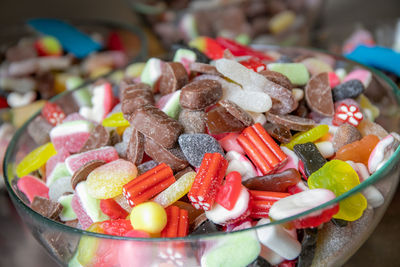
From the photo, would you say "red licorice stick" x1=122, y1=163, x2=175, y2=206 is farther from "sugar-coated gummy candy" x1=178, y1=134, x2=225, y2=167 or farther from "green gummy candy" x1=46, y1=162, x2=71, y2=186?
"green gummy candy" x1=46, y1=162, x2=71, y2=186

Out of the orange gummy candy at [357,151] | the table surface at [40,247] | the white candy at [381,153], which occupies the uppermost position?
the white candy at [381,153]

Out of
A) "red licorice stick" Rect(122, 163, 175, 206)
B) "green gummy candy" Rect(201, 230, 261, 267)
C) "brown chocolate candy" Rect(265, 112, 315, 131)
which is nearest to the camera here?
"green gummy candy" Rect(201, 230, 261, 267)

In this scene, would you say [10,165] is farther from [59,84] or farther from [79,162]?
[59,84]

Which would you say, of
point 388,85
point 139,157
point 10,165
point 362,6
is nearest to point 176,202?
point 139,157

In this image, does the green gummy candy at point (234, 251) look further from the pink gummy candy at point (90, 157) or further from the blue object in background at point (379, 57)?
the blue object in background at point (379, 57)

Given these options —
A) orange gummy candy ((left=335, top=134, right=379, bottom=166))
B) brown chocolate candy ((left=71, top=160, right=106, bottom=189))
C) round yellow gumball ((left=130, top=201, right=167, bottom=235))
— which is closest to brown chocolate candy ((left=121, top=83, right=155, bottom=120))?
brown chocolate candy ((left=71, top=160, right=106, bottom=189))

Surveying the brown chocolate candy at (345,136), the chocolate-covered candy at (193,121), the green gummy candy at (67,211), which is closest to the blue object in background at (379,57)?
the brown chocolate candy at (345,136)
